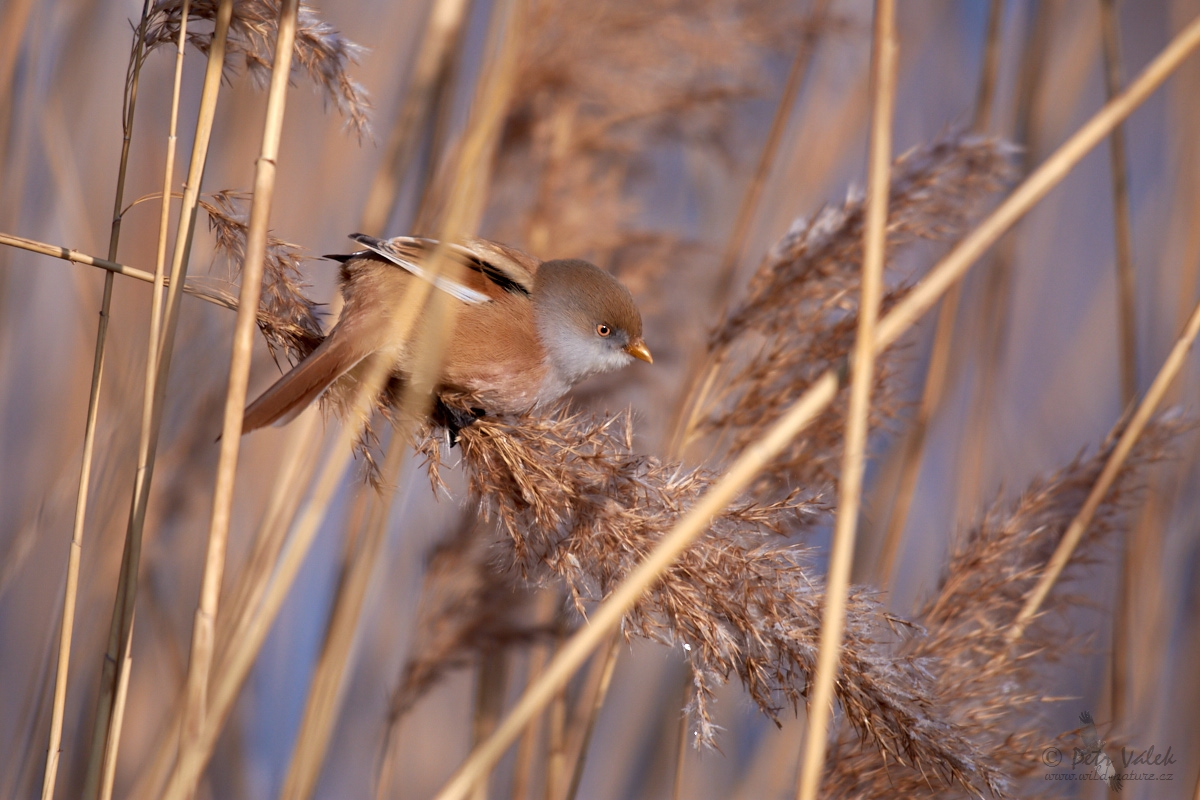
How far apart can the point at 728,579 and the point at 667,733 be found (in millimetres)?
1407

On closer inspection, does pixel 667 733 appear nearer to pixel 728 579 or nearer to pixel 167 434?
pixel 728 579

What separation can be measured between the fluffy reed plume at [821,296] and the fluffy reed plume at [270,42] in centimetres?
85

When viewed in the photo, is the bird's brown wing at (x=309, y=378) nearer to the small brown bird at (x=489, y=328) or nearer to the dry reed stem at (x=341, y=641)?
the small brown bird at (x=489, y=328)

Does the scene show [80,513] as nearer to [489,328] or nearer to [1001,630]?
[489,328]

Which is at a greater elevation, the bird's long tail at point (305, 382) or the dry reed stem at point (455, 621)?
the bird's long tail at point (305, 382)

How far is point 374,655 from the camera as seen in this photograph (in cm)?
246

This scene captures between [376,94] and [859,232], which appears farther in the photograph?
[376,94]

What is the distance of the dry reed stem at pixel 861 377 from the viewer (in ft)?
3.14

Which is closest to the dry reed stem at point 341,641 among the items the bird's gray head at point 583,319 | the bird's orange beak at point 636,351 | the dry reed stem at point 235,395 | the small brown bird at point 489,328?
the dry reed stem at point 235,395

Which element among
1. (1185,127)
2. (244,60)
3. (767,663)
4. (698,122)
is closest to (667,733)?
(767,663)

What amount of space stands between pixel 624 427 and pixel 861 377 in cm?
56

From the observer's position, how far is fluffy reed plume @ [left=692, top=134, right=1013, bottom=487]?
1728 mm

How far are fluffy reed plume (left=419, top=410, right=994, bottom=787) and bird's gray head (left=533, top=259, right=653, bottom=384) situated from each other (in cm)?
63

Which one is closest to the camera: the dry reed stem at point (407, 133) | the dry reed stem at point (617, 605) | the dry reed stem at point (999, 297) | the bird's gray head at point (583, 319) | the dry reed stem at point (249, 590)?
the dry reed stem at point (617, 605)
